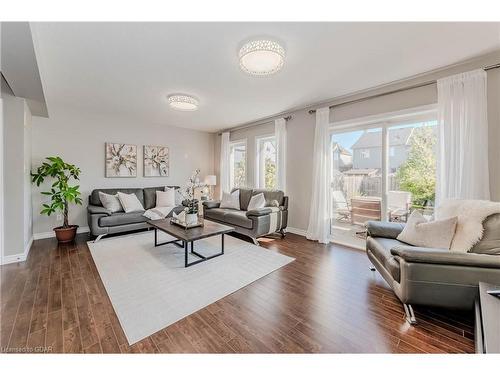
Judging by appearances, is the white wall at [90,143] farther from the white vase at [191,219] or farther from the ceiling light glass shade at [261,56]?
the ceiling light glass shade at [261,56]

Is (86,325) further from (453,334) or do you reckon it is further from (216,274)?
(453,334)

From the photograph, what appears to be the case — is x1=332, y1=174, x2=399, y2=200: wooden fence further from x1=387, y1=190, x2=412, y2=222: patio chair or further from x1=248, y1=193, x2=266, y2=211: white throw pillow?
x1=248, y1=193, x2=266, y2=211: white throw pillow

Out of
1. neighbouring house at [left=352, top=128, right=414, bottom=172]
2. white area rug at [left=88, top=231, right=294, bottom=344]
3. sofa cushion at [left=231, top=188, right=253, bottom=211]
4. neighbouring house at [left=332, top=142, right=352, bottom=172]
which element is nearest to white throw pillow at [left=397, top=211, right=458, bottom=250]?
neighbouring house at [left=352, top=128, right=414, bottom=172]

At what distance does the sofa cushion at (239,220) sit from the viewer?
3756 mm

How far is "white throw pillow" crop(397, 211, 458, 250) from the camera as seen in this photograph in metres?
2.01

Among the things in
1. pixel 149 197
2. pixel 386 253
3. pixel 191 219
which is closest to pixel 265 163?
pixel 191 219

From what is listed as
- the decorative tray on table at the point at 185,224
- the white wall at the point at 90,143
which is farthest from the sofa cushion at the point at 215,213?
the white wall at the point at 90,143

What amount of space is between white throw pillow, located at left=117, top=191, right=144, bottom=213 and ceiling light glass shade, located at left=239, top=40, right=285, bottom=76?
3.53 metres

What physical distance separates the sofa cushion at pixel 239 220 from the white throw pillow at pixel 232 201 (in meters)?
0.51

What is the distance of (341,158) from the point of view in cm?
387

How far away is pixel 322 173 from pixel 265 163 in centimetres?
181

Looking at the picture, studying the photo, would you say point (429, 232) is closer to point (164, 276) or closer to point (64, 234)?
point (164, 276)
